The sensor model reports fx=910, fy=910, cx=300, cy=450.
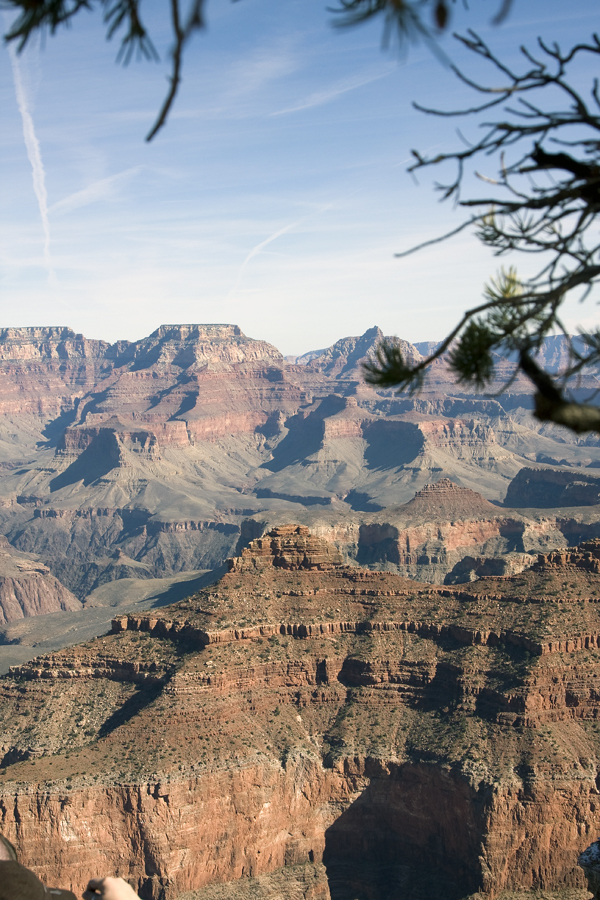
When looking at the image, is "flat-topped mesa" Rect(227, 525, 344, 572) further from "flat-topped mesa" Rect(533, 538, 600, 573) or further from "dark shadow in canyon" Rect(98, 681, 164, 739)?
"flat-topped mesa" Rect(533, 538, 600, 573)

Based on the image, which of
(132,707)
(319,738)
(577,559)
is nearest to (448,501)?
(577,559)

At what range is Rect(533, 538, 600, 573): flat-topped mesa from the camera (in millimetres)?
68744

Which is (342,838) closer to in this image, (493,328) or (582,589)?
(582,589)

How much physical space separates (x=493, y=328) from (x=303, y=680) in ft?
176

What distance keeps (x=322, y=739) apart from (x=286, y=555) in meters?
16.1

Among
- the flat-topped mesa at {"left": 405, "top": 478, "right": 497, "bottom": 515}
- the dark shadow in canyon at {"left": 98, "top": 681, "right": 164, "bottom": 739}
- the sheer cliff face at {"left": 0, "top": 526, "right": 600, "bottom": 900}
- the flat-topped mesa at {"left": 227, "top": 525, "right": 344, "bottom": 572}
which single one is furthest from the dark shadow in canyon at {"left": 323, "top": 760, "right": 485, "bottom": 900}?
the flat-topped mesa at {"left": 405, "top": 478, "right": 497, "bottom": 515}

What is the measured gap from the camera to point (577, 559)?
228ft

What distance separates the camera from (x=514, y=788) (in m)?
53.1

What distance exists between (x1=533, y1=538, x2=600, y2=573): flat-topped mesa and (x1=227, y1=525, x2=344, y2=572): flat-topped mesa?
16.2 metres

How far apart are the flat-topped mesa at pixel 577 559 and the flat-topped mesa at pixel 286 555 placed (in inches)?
637

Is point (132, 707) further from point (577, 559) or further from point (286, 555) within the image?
point (577, 559)

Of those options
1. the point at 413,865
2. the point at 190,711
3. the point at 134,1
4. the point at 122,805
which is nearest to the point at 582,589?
the point at 413,865

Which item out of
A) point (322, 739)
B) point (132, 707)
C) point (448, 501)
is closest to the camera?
point (322, 739)

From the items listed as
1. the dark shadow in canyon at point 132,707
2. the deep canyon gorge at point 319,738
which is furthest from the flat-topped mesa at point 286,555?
the dark shadow in canyon at point 132,707
